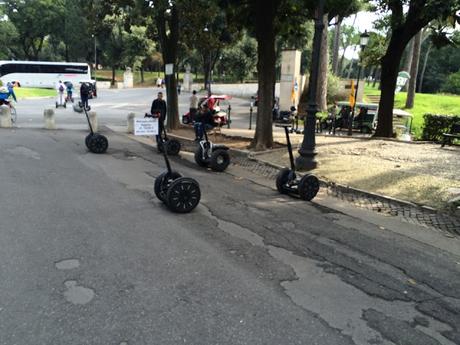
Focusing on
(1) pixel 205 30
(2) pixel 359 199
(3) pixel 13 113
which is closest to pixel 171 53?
(1) pixel 205 30

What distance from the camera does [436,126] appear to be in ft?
60.7

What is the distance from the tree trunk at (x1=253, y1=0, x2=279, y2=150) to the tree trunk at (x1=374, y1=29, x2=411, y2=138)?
537 cm

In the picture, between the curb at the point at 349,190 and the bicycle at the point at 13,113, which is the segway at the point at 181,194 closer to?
the curb at the point at 349,190

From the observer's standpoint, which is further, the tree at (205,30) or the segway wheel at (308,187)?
the tree at (205,30)

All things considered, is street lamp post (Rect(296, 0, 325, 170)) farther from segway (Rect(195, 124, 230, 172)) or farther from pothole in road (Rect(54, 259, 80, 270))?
pothole in road (Rect(54, 259, 80, 270))

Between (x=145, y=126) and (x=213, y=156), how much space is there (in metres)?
4.09

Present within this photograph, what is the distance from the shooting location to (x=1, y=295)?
14.1 ft

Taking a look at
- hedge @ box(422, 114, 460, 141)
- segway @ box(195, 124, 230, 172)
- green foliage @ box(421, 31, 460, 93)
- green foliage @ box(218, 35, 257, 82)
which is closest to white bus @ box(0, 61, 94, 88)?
green foliage @ box(218, 35, 257, 82)

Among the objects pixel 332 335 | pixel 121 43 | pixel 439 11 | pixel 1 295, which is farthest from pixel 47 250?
pixel 121 43

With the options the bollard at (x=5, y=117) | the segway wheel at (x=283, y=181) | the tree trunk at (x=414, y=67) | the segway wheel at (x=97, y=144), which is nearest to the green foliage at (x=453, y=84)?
the tree trunk at (x=414, y=67)

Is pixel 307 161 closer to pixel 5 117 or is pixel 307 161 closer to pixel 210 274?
pixel 210 274

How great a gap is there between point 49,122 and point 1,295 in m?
15.3

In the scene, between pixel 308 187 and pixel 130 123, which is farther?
pixel 130 123

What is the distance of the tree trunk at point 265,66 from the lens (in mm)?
14266
